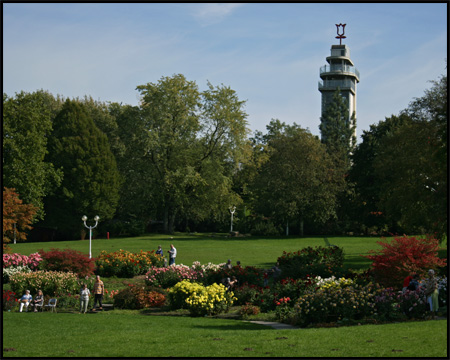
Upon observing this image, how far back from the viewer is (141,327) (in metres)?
16.3

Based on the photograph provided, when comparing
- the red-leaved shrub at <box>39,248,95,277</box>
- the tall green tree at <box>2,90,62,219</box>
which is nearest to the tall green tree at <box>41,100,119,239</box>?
the tall green tree at <box>2,90,62,219</box>

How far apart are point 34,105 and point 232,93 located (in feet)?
68.3

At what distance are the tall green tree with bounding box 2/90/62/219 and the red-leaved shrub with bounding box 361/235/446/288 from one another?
114 ft

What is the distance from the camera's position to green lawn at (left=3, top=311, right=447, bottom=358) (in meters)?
11.7

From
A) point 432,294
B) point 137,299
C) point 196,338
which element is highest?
point 432,294

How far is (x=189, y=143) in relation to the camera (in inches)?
2269

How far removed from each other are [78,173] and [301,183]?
22341 millimetres

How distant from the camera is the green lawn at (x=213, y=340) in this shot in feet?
38.5

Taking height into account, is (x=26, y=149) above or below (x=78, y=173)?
above

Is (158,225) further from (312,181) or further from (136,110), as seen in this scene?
(312,181)

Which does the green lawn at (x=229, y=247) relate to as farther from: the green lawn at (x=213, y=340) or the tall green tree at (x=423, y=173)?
the green lawn at (x=213, y=340)

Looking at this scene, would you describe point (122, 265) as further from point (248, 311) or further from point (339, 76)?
point (339, 76)

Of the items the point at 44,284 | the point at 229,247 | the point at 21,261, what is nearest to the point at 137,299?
the point at 44,284

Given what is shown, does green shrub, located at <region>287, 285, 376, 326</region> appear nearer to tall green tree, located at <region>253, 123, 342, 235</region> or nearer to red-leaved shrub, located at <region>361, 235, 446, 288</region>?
red-leaved shrub, located at <region>361, 235, 446, 288</region>
